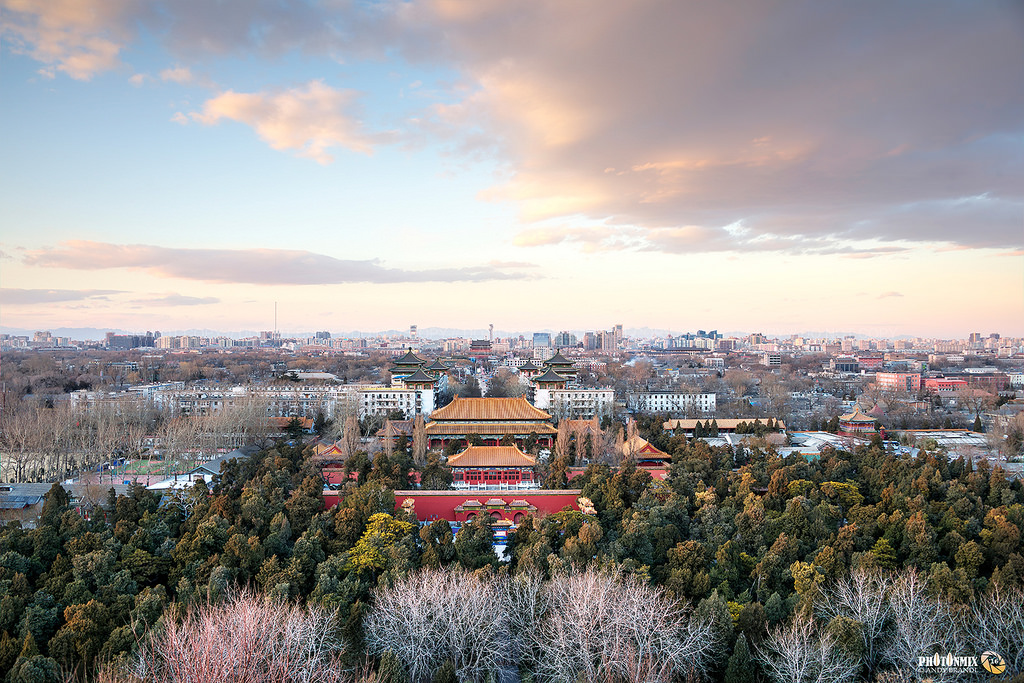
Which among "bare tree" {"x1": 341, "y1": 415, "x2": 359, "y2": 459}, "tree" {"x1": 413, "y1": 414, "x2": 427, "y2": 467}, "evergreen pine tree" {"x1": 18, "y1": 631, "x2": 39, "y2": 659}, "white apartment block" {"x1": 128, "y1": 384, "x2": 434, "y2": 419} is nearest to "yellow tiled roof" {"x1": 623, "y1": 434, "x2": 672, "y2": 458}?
"tree" {"x1": 413, "y1": 414, "x2": 427, "y2": 467}

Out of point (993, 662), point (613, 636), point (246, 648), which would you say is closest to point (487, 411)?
point (613, 636)

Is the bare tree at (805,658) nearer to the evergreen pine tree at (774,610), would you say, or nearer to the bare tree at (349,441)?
the evergreen pine tree at (774,610)

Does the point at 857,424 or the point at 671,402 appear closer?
the point at 857,424

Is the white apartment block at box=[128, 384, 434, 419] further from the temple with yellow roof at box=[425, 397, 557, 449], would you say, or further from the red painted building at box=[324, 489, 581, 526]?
the red painted building at box=[324, 489, 581, 526]

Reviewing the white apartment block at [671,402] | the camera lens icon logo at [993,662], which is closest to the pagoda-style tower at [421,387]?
the white apartment block at [671,402]

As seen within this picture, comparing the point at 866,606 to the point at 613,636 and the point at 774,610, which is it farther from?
the point at 613,636

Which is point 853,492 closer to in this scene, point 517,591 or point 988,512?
point 988,512
